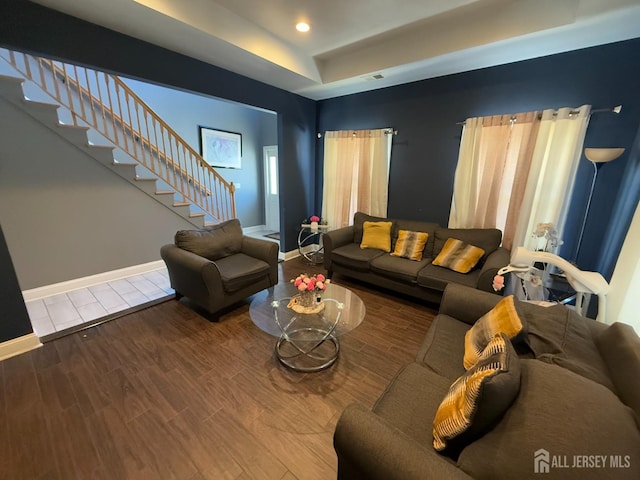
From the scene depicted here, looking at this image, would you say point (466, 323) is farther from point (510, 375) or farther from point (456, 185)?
point (456, 185)

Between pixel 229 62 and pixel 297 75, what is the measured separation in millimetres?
789

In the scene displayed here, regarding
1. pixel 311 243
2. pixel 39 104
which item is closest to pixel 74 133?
pixel 39 104

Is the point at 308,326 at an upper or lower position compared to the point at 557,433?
lower

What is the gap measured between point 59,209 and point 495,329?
14.2 feet

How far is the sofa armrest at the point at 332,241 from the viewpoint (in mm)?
3475

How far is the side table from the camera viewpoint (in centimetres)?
430

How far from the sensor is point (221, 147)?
209 inches

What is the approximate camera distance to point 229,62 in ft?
9.30

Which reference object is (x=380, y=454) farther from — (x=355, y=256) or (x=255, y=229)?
(x=255, y=229)

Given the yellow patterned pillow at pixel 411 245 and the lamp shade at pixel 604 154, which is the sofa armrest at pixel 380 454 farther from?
the lamp shade at pixel 604 154

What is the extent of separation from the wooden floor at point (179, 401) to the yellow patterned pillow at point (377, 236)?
120cm

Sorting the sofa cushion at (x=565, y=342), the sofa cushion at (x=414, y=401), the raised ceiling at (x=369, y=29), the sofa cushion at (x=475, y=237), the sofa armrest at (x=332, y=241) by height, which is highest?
the raised ceiling at (x=369, y=29)

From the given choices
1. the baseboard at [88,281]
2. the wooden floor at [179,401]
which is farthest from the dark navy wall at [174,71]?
the wooden floor at [179,401]

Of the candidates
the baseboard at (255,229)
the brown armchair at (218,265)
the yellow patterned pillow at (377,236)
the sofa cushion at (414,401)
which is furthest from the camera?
the baseboard at (255,229)
